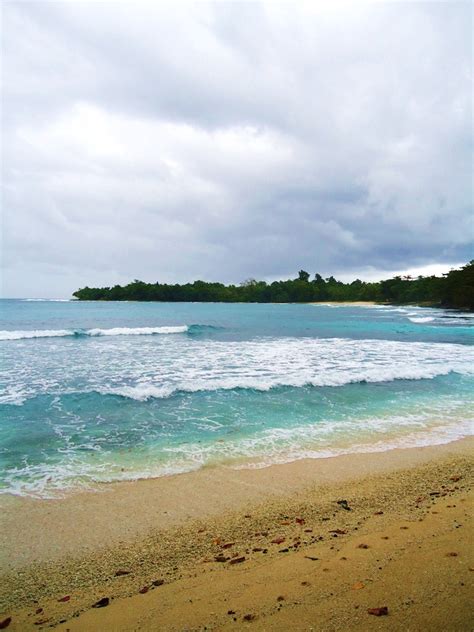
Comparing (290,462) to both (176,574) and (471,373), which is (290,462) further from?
(471,373)

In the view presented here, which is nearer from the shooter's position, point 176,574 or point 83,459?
point 176,574

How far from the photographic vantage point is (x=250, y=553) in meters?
3.99

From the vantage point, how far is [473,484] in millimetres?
5734

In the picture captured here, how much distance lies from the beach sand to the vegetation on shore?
4104 inches

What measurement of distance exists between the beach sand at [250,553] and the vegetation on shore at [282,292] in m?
104

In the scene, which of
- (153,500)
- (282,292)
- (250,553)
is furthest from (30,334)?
(282,292)

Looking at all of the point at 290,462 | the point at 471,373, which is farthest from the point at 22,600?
the point at 471,373

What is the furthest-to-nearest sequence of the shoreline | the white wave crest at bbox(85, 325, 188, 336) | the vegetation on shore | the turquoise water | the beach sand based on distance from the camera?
the vegetation on shore → the white wave crest at bbox(85, 325, 188, 336) → the turquoise water → the shoreline → the beach sand

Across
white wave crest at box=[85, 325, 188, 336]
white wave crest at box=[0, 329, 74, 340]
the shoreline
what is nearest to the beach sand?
the shoreline

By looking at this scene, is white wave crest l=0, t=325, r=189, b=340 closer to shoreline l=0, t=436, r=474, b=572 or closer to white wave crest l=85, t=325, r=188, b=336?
white wave crest l=85, t=325, r=188, b=336

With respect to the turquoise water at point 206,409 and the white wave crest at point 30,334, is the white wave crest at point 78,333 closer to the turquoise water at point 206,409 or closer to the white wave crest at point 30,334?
the white wave crest at point 30,334

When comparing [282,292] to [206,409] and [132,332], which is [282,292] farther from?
[206,409]

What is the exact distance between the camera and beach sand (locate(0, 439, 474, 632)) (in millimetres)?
3037

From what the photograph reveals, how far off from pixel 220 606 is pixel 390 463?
182 inches
